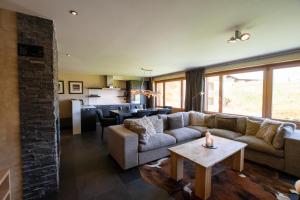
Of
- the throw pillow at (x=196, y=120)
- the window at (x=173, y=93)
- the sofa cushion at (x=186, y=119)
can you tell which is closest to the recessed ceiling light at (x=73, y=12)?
the sofa cushion at (x=186, y=119)

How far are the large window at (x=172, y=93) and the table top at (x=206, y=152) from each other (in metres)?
3.86

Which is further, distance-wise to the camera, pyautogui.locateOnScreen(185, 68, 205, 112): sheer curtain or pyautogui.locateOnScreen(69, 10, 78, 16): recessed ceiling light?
pyautogui.locateOnScreen(185, 68, 205, 112): sheer curtain

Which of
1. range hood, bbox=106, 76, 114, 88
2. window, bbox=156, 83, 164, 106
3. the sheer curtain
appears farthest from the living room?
window, bbox=156, 83, 164, 106

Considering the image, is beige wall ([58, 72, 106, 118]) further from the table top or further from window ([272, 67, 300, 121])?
window ([272, 67, 300, 121])

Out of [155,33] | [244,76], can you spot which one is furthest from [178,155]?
[244,76]

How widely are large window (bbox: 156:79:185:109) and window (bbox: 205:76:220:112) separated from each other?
4.14 ft

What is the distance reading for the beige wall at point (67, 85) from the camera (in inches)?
239

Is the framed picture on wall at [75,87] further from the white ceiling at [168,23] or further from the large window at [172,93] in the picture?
the large window at [172,93]

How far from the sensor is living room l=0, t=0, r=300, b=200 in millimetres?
1739

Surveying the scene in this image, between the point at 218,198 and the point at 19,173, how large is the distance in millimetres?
2611

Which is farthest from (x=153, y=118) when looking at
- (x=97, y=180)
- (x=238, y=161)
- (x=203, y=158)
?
(x=238, y=161)

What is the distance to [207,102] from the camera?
531 cm

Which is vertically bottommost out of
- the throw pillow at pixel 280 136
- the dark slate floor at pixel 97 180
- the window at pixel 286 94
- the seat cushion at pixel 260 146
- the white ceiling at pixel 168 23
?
the dark slate floor at pixel 97 180

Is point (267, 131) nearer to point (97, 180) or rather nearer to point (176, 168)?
point (176, 168)
